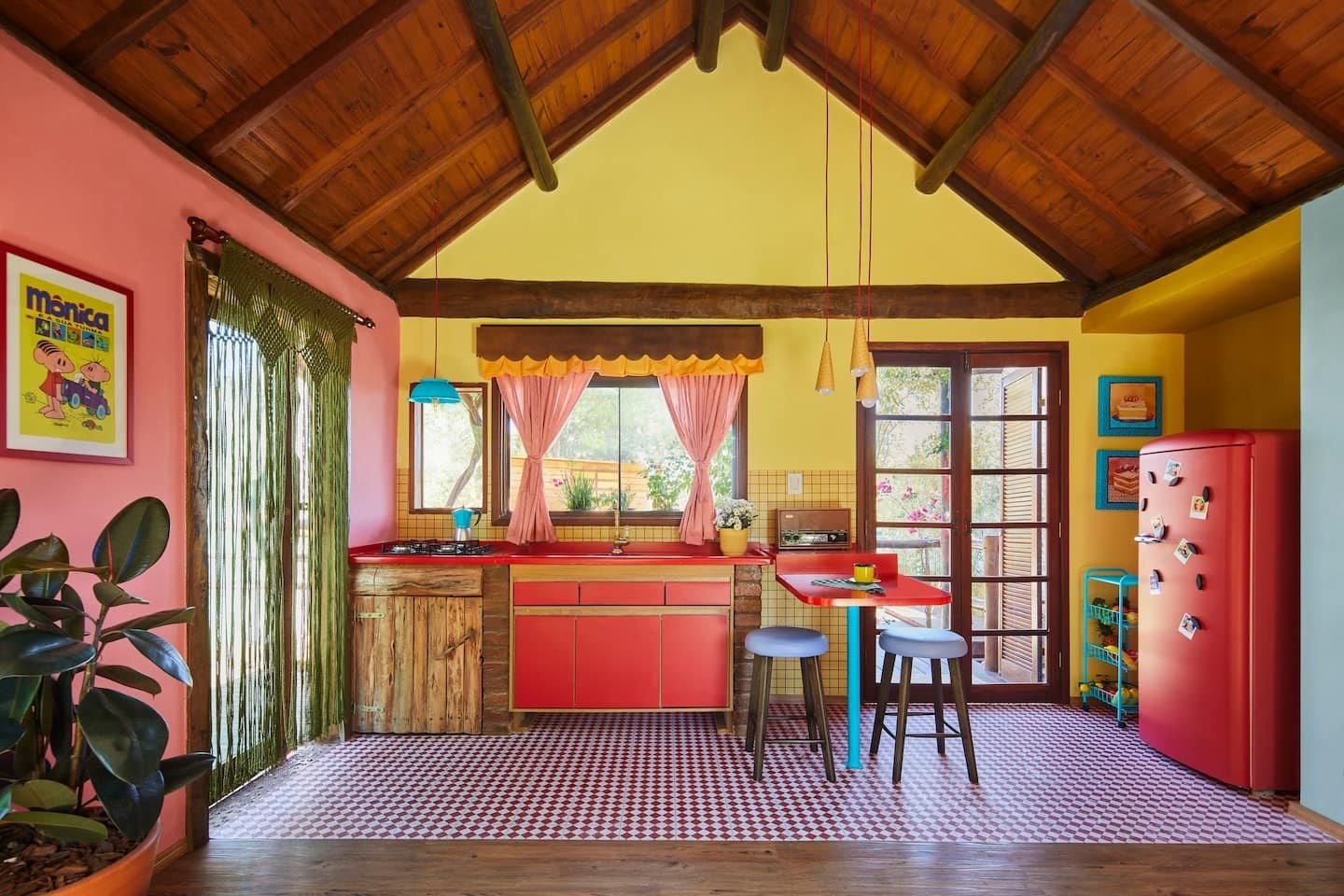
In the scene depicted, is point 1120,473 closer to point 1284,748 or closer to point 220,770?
point 1284,748

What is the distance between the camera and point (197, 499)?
2770 millimetres

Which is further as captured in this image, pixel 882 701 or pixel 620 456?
pixel 620 456

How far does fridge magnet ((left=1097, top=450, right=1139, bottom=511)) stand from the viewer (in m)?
4.57

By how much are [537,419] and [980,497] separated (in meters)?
3.09

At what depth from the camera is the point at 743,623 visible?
4086mm

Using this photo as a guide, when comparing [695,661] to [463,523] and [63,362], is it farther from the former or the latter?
[63,362]

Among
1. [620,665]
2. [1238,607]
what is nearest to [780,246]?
[620,665]

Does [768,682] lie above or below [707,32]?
below

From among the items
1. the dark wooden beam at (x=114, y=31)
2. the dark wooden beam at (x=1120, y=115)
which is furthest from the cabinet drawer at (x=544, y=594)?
the dark wooden beam at (x=1120, y=115)

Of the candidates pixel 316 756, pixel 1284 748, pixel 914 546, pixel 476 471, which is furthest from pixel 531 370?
pixel 1284 748

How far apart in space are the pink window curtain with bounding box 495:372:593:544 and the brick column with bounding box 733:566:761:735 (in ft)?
4.45

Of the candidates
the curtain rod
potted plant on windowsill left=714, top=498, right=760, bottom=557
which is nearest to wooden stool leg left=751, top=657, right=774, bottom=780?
potted plant on windowsill left=714, top=498, right=760, bottom=557

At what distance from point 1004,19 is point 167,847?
512 centimetres

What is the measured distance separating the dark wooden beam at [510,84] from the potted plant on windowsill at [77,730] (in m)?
2.38
